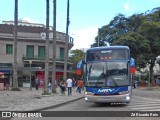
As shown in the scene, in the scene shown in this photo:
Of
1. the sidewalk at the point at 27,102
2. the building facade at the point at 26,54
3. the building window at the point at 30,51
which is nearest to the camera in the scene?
the sidewalk at the point at 27,102

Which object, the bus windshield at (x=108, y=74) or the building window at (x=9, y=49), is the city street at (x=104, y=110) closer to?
the bus windshield at (x=108, y=74)

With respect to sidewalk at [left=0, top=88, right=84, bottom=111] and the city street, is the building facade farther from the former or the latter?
the city street

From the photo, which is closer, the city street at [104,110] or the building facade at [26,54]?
the city street at [104,110]

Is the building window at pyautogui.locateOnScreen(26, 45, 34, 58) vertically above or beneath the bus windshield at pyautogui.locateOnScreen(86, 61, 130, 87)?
above

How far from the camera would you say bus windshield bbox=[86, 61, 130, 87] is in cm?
2448

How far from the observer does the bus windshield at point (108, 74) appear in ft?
80.3

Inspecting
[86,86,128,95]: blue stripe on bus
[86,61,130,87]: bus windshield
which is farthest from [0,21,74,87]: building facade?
[86,86,128,95]: blue stripe on bus

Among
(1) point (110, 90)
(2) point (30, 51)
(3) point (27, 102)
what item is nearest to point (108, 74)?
(1) point (110, 90)

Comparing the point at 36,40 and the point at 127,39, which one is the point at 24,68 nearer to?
the point at 36,40

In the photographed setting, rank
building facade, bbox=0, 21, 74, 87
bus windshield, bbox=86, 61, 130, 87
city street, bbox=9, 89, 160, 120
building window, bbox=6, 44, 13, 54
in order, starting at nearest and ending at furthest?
city street, bbox=9, 89, 160, 120 < bus windshield, bbox=86, 61, 130, 87 < building facade, bbox=0, 21, 74, 87 < building window, bbox=6, 44, 13, 54

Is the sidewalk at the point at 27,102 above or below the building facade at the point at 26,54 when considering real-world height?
below

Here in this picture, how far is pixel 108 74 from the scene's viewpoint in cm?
2467

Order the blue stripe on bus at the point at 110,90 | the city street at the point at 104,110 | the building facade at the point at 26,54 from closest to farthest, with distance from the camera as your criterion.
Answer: the city street at the point at 104,110
the blue stripe on bus at the point at 110,90
the building facade at the point at 26,54

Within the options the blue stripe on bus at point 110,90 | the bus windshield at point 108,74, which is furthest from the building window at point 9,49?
the blue stripe on bus at point 110,90
